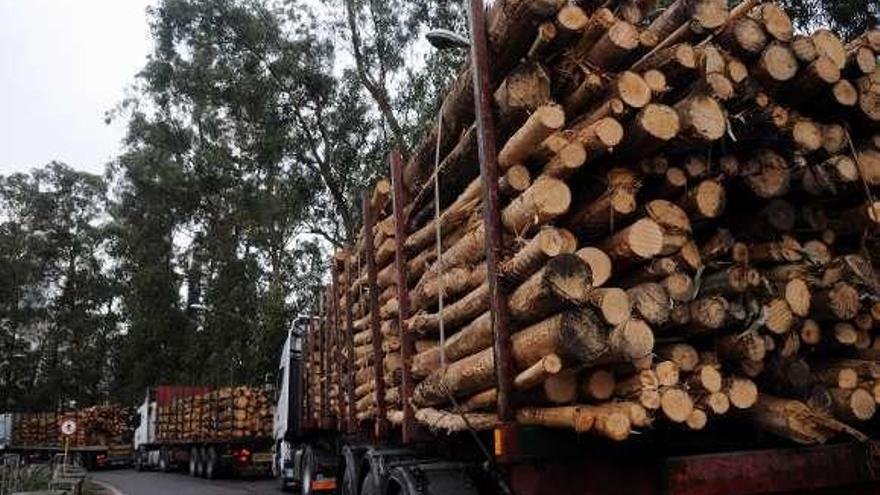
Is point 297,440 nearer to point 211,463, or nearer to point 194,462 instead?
point 211,463

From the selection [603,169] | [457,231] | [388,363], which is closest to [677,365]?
[603,169]

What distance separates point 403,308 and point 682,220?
9.05ft

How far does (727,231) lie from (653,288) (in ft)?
2.49

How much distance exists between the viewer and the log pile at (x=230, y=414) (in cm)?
2148

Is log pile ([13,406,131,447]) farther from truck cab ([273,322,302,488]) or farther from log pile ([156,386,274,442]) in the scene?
truck cab ([273,322,302,488])

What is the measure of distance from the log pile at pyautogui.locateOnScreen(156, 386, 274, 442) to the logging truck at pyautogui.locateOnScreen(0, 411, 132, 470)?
6916mm

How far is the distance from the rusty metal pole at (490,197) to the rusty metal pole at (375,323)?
286cm

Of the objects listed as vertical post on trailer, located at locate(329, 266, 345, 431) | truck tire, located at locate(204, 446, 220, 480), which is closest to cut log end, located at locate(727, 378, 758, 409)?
vertical post on trailer, located at locate(329, 266, 345, 431)

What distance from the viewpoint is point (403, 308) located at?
6441mm

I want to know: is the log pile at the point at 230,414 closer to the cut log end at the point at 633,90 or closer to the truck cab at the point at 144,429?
the truck cab at the point at 144,429

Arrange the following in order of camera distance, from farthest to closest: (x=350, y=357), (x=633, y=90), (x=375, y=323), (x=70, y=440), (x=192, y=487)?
(x=70, y=440), (x=192, y=487), (x=350, y=357), (x=375, y=323), (x=633, y=90)

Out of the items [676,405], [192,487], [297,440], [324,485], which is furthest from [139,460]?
[676,405]

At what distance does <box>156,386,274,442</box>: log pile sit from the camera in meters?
21.5

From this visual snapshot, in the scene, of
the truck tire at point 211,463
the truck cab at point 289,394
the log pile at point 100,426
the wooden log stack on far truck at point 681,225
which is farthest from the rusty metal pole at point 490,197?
the log pile at point 100,426
